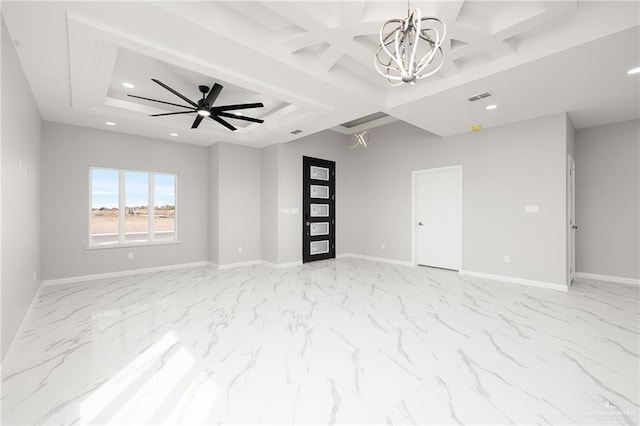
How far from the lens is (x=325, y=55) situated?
10.1 feet

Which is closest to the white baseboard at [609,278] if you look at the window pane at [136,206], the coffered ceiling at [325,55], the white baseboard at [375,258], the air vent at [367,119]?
the coffered ceiling at [325,55]

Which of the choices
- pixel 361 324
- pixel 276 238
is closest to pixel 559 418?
pixel 361 324

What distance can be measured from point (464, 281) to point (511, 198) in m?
1.60

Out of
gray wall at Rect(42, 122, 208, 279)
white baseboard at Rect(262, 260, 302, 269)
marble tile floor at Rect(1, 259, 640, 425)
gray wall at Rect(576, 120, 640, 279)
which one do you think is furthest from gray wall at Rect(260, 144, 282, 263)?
gray wall at Rect(576, 120, 640, 279)

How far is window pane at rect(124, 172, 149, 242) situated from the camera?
5645 mm

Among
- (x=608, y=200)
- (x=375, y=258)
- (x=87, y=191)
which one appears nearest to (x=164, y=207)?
(x=87, y=191)

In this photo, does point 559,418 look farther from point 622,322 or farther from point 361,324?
point 622,322

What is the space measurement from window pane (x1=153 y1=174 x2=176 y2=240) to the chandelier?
495 cm

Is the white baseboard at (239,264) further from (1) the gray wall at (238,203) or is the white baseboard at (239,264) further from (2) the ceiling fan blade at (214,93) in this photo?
(2) the ceiling fan blade at (214,93)

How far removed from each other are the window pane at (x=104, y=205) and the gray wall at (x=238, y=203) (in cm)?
186

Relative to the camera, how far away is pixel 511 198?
4.91 metres

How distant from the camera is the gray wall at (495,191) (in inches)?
177

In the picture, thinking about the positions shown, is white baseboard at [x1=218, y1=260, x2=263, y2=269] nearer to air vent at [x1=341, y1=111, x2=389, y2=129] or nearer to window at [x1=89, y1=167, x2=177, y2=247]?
window at [x1=89, y1=167, x2=177, y2=247]

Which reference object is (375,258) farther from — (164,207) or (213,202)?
(164,207)
